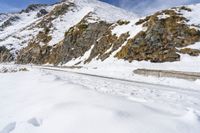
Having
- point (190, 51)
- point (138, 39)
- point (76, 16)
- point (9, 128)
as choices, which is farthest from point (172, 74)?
point (76, 16)

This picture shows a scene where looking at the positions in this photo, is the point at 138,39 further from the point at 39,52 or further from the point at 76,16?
the point at 76,16

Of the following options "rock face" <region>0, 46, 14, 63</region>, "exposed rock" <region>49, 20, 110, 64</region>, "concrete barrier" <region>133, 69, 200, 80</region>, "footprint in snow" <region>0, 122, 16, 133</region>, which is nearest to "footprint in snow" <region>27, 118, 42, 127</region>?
"footprint in snow" <region>0, 122, 16, 133</region>

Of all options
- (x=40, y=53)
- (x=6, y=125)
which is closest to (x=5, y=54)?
(x=40, y=53)

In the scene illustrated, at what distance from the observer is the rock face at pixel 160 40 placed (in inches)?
1391

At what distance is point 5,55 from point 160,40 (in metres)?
89.4

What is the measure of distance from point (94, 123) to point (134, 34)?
3645 centimetres

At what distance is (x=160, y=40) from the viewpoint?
3741 cm

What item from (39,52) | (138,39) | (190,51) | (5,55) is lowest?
(190,51)

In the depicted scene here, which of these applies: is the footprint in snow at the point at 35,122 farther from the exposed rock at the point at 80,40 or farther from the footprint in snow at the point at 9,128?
the exposed rock at the point at 80,40

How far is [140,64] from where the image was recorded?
35.2 m

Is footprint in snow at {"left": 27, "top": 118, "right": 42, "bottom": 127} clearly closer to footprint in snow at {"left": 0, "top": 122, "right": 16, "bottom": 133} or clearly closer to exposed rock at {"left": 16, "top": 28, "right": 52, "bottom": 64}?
footprint in snow at {"left": 0, "top": 122, "right": 16, "bottom": 133}

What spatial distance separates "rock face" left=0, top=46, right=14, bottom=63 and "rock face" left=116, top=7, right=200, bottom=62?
263ft

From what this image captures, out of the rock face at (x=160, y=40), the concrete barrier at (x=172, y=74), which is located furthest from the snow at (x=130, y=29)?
the concrete barrier at (x=172, y=74)

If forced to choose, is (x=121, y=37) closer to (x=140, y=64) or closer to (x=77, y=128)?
(x=140, y=64)
